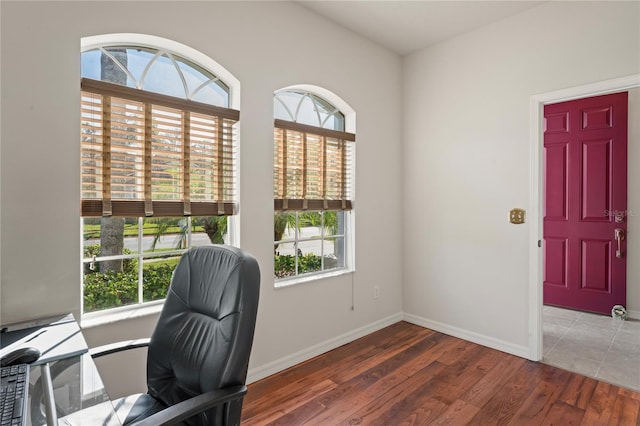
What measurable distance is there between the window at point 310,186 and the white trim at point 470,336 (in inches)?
41.1

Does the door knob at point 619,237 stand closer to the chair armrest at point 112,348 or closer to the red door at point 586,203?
the red door at point 586,203

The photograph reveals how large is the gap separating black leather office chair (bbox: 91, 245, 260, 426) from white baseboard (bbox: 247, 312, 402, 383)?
3.69 ft

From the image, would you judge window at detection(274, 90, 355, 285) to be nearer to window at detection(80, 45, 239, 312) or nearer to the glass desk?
window at detection(80, 45, 239, 312)

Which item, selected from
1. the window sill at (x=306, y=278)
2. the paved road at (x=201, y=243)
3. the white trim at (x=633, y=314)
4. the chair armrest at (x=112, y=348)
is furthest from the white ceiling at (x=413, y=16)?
the white trim at (x=633, y=314)

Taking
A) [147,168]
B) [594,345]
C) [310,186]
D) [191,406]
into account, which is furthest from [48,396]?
[594,345]

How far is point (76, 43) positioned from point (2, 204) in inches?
35.7

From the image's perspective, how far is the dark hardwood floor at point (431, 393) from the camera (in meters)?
2.06

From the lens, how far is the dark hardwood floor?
2.06 metres

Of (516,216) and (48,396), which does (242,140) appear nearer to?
(48,396)

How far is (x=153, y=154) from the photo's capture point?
2115 millimetres

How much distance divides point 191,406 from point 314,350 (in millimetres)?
1955

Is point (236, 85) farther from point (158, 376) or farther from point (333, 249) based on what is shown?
point (158, 376)

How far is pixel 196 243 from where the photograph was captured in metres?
2.36

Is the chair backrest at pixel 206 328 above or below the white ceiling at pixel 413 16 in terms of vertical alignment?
below
